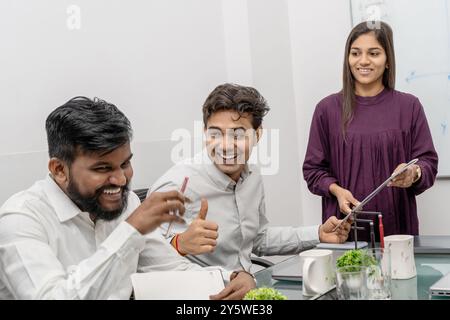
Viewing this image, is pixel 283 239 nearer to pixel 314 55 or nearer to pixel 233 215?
pixel 233 215

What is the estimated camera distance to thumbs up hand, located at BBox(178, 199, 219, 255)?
67 centimetres

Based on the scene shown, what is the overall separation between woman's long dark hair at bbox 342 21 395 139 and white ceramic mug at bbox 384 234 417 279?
33cm

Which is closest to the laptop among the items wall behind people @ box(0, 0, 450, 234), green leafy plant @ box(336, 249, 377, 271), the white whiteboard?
green leafy plant @ box(336, 249, 377, 271)

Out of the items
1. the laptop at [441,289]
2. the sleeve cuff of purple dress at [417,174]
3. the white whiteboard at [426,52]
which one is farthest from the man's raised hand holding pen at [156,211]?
the white whiteboard at [426,52]

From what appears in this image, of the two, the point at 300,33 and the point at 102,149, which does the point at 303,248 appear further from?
the point at 102,149

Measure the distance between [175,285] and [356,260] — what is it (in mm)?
236

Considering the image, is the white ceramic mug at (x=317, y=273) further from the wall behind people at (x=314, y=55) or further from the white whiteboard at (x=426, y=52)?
the white whiteboard at (x=426, y=52)

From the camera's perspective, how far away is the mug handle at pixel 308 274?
0.71 meters

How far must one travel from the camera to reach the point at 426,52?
1.45 metres

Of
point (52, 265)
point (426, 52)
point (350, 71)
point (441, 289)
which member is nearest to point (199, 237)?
point (52, 265)

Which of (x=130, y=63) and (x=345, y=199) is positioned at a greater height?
(x=130, y=63)

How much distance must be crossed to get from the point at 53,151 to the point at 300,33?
552 millimetres

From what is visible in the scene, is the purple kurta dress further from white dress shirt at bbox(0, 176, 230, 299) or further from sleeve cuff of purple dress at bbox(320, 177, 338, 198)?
white dress shirt at bbox(0, 176, 230, 299)

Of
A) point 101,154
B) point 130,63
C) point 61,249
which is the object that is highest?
point 130,63
